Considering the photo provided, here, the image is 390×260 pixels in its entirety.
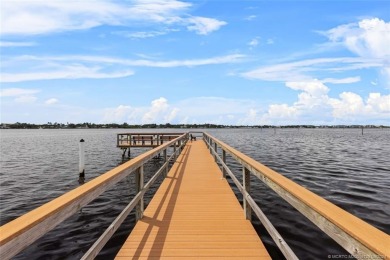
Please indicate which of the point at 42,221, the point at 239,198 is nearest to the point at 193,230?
the point at 42,221

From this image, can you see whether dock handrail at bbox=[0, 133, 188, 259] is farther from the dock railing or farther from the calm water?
the dock railing

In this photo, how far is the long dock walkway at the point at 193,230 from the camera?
3.64 meters

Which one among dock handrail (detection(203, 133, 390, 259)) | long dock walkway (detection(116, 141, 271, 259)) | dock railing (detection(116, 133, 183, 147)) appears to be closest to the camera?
dock handrail (detection(203, 133, 390, 259))

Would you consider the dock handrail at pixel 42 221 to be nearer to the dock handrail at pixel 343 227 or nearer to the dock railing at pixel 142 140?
the dock handrail at pixel 343 227

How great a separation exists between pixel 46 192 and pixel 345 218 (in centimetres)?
1355

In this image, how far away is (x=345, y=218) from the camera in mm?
1841

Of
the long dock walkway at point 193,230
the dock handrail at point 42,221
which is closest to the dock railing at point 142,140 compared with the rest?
the long dock walkway at point 193,230

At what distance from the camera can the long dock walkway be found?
3.64m

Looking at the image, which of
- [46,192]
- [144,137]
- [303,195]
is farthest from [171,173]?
[144,137]

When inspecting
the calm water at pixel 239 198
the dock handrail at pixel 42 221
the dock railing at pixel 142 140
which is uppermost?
the dock handrail at pixel 42 221

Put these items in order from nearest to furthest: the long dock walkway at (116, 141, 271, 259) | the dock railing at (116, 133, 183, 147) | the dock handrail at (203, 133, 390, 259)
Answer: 1. the dock handrail at (203, 133, 390, 259)
2. the long dock walkway at (116, 141, 271, 259)
3. the dock railing at (116, 133, 183, 147)

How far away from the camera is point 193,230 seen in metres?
4.43

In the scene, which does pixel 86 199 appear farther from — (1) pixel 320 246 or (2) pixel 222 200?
(1) pixel 320 246

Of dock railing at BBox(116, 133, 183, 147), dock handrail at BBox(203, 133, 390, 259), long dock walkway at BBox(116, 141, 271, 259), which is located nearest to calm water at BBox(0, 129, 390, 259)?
long dock walkway at BBox(116, 141, 271, 259)
